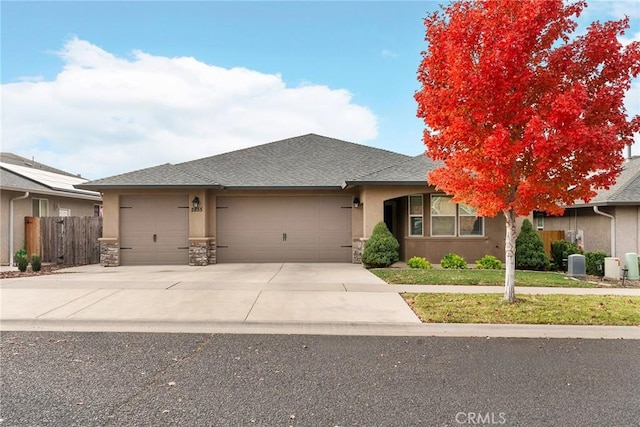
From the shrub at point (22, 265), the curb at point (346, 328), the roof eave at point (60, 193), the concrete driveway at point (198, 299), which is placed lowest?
the curb at point (346, 328)

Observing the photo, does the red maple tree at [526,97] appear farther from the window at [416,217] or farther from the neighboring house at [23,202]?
the neighboring house at [23,202]

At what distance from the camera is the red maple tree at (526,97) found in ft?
23.4

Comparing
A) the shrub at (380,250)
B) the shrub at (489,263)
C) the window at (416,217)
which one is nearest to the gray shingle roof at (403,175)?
the window at (416,217)

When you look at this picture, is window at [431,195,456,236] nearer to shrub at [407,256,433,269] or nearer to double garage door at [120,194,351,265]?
shrub at [407,256,433,269]

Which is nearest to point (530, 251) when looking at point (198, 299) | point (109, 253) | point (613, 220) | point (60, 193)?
point (613, 220)

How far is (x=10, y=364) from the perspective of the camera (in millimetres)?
4934

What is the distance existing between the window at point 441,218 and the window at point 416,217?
43 cm

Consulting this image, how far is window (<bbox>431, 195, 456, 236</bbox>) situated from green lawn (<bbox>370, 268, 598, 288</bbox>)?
9.19 ft

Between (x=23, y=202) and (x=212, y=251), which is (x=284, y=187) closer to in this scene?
(x=212, y=251)

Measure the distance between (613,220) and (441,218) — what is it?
5.90 m

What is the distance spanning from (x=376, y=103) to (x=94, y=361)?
51.7 ft

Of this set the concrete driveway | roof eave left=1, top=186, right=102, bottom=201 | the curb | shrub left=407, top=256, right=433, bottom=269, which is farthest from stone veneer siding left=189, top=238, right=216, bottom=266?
the curb

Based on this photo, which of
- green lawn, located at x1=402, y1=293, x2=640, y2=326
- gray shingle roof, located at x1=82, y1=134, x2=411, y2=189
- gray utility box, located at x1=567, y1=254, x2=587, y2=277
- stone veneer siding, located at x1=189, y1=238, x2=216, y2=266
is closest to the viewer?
green lawn, located at x1=402, y1=293, x2=640, y2=326

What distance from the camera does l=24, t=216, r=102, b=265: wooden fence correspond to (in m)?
15.7
